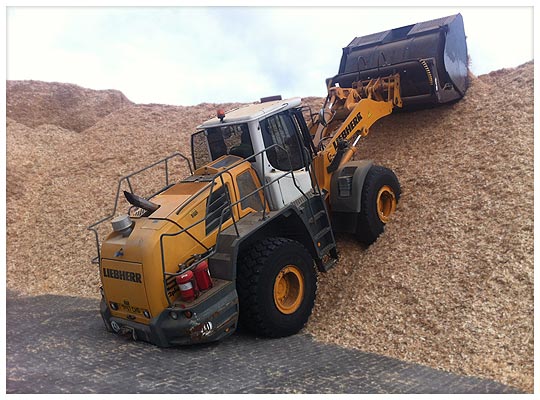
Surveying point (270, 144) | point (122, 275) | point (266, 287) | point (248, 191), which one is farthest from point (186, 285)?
point (270, 144)

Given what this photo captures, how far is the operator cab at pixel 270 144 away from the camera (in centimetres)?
618

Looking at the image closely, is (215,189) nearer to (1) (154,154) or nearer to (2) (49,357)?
(2) (49,357)

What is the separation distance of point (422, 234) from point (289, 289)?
2267 mm

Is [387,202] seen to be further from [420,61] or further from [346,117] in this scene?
[420,61]

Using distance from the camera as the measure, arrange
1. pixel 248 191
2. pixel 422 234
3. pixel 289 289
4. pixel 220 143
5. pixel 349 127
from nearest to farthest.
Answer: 1. pixel 289 289
2. pixel 248 191
3. pixel 220 143
4. pixel 422 234
5. pixel 349 127

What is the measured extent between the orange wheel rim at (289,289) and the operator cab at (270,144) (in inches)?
34.3

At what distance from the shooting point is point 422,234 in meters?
6.93

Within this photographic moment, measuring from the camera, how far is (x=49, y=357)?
5.06 metres

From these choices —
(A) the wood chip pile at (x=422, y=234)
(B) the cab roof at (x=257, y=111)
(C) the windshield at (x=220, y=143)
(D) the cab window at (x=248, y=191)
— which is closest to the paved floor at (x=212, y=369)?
(A) the wood chip pile at (x=422, y=234)

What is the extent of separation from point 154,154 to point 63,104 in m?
7.58

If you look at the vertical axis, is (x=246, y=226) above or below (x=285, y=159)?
below

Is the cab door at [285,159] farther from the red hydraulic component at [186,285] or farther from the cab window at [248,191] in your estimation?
the red hydraulic component at [186,285]

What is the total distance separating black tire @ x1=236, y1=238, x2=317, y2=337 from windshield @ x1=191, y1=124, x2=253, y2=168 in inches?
54.2

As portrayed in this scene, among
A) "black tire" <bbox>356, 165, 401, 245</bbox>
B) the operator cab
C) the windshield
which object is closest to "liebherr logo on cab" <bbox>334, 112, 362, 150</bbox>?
"black tire" <bbox>356, 165, 401, 245</bbox>
